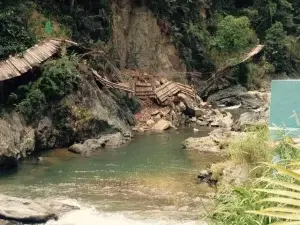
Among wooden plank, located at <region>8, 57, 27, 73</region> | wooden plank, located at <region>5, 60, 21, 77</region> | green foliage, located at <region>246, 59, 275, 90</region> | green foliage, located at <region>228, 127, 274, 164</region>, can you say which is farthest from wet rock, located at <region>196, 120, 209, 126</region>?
green foliage, located at <region>228, 127, 274, 164</region>

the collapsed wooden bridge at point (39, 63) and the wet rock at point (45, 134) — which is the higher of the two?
the collapsed wooden bridge at point (39, 63)

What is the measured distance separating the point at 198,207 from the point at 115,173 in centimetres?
336

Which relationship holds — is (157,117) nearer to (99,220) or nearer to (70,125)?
(70,125)

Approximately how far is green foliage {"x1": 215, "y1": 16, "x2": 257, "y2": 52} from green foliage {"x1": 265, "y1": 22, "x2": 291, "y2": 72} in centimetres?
544

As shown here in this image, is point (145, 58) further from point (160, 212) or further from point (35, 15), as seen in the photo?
point (160, 212)

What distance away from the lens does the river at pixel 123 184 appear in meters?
Answer: 9.28

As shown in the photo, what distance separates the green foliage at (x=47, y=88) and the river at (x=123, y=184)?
4.88 feet

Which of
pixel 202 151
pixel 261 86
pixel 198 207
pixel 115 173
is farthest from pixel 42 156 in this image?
pixel 261 86

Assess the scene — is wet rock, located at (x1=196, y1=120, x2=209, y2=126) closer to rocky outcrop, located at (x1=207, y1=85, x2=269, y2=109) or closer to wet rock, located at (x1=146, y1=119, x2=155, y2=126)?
wet rock, located at (x1=146, y1=119, x2=155, y2=126)

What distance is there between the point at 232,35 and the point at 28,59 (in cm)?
1563

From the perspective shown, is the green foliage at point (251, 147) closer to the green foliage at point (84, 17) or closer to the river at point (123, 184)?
the river at point (123, 184)

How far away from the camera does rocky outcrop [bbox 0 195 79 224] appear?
872 centimetres

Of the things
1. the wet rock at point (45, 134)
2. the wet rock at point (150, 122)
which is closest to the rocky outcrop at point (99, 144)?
the wet rock at point (45, 134)

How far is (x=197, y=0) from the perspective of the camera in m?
28.9
